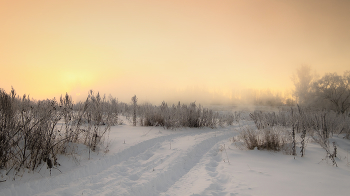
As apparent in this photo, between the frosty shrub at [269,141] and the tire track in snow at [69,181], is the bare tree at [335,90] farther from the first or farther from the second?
the tire track in snow at [69,181]

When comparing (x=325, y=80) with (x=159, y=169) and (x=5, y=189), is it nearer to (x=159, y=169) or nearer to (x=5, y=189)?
(x=159, y=169)

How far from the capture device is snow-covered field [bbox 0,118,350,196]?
8.96 feet

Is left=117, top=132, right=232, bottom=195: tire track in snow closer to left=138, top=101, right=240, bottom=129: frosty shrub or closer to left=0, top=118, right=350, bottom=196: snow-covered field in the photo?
left=0, top=118, right=350, bottom=196: snow-covered field

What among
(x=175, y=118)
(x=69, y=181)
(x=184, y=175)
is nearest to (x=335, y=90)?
(x=175, y=118)

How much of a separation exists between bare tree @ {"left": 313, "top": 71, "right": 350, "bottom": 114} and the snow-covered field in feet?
71.9

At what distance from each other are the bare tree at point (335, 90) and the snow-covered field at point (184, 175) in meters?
21.9

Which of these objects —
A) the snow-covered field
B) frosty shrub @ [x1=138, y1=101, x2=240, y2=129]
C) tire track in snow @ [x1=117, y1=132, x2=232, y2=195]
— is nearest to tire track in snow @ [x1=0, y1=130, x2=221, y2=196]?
the snow-covered field

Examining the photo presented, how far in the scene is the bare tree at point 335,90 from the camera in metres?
19.7

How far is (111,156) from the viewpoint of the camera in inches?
180

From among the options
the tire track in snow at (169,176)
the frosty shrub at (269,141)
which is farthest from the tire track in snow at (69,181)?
the frosty shrub at (269,141)

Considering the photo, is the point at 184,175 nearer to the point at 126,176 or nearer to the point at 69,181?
the point at 126,176

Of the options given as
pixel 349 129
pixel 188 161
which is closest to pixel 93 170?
pixel 188 161

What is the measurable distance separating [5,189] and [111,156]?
218 centimetres

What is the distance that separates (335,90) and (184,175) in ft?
86.3
